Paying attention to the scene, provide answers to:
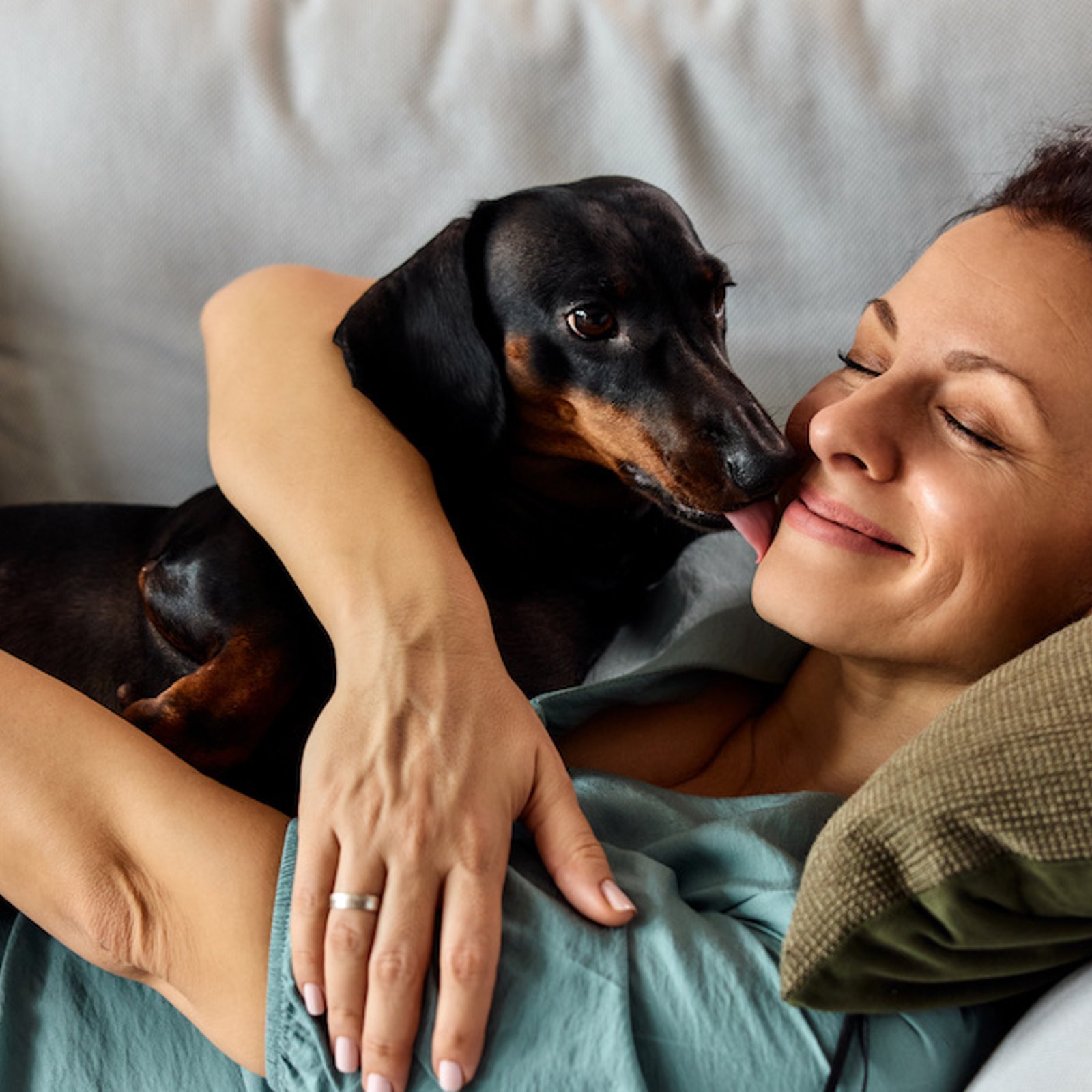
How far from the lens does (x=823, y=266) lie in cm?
155

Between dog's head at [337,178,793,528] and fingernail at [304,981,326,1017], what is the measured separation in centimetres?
58

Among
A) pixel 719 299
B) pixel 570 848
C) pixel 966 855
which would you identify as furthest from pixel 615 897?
pixel 719 299

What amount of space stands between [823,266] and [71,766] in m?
1.09

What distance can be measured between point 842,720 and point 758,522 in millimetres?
214

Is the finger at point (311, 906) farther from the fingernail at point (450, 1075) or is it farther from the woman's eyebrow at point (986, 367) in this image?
the woman's eyebrow at point (986, 367)

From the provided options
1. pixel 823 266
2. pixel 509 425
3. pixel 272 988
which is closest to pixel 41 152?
pixel 509 425

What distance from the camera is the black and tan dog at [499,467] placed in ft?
3.90

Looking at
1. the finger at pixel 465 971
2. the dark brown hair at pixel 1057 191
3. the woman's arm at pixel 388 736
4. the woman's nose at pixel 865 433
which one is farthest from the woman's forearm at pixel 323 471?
the dark brown hair at pixel 1057 191

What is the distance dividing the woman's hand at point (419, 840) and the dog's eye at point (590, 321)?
38cm

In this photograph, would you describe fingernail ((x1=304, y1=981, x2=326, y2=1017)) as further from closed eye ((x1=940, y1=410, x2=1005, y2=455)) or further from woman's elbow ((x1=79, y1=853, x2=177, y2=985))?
closed eye ((x1=940, y1=410, x2=1005, y2=455))

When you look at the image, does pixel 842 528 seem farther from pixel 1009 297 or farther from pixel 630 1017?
pixel 630 1017

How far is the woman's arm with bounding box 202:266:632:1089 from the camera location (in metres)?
0.86

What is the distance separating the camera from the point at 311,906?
89cm

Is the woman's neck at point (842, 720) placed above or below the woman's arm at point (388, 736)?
below
